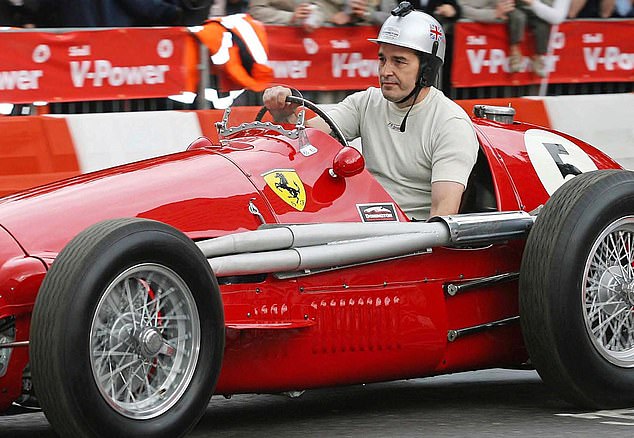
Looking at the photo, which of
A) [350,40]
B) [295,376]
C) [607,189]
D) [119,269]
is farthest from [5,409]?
[350,40]

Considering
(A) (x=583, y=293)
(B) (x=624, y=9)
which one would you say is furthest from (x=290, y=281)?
(B) (x=624, y=9)

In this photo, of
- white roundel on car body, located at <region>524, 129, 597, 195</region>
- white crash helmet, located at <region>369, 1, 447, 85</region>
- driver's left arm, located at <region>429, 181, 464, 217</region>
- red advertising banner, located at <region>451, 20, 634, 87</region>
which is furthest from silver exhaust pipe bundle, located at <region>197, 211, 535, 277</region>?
red advertising banner, located at <region>451, 20, 634, 87</region>

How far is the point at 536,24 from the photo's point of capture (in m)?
11.7

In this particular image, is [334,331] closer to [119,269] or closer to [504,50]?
[119,269]

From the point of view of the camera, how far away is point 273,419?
19.8 feet

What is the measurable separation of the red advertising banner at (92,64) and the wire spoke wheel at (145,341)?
4.30 m

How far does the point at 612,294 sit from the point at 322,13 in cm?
479

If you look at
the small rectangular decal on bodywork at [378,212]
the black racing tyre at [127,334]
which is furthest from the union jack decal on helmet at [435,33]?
the black racing tyre at [127,334]

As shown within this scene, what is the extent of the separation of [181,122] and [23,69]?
1.20m

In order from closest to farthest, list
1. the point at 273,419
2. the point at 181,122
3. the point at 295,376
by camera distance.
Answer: the point at 295,376 → the point at 273,419 → the point at 181,122

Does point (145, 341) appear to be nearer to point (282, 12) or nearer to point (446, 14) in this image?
point (282, 12)

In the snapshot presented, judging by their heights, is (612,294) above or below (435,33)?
below

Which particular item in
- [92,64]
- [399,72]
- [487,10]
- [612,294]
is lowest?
[612,294]

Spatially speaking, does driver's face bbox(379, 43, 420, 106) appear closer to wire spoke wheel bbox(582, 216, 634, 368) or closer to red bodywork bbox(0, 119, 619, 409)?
red bodywork bbox(0, 119, 619, 409)
